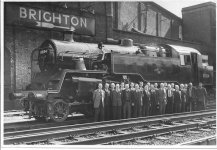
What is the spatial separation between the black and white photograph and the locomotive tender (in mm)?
29

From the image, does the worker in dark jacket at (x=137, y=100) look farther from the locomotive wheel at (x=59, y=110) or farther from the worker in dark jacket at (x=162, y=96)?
the locomotive wheel at (x=59, y=110)

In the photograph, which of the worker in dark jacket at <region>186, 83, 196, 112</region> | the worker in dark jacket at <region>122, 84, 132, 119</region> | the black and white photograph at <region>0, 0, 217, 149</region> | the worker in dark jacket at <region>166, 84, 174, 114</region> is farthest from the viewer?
the worker in dark jacket at <region>186, 83, 196, 112</region>

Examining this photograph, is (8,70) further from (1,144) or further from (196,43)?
(196,43)

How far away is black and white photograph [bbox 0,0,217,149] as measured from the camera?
6.51 metres

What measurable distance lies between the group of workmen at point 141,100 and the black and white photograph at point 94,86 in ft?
0.10

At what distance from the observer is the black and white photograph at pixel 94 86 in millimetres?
6508

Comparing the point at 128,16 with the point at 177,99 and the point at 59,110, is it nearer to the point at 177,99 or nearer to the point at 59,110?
the point at 177,99

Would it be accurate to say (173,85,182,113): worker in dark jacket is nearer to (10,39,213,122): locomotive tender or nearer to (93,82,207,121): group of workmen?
(93,82,207,121): group of workmen

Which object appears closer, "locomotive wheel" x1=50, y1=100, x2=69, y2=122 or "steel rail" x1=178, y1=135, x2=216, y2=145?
"steel rail" x1=178, y1=135, x2=216, y2=145

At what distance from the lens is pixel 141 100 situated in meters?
9.62

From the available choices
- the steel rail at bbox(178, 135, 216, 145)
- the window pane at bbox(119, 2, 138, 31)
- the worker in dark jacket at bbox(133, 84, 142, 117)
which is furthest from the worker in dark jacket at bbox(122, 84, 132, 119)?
the window pane at bbox(119, 2, 138, 31)

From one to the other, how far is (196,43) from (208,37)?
1.51m

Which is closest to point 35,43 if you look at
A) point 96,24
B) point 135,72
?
point 96,24

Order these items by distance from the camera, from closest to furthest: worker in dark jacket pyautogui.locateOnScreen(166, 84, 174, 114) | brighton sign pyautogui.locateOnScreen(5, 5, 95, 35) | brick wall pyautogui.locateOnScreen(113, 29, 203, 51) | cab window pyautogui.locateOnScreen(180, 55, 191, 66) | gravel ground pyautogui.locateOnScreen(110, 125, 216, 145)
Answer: gravel ground pyautogui.locateOnScreen(110, 125, 216, 145), worker in dark jacket pyautogui.locateOnScreen(166, 84, 174, 114), cab window pyautogui.locateOnScreen(180, 55, 191, 66), brighton sign pyautogui.locateOnScreen(5, 5, 95, 35), brick wall pyautogui.locateOnScreen(113, 29, 203, 51)
